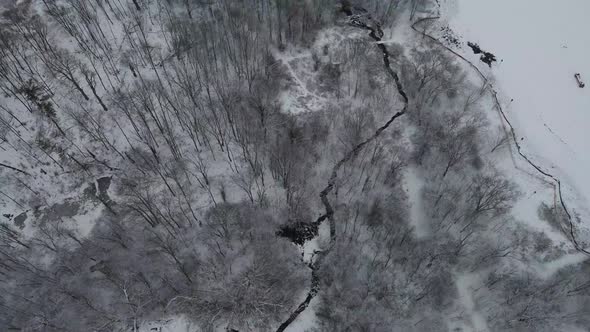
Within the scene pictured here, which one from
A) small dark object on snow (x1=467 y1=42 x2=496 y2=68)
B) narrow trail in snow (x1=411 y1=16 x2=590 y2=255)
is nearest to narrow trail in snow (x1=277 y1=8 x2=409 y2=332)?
narrow trail in snow (x1=411 y1=16 x2=590 y2=255)

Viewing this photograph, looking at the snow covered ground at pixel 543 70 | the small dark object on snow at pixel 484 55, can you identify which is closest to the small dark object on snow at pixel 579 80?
the snow covered ground at pixel 543 70

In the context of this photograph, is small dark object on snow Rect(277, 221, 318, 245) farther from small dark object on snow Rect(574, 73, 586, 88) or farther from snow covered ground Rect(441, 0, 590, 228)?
small dark object on snow Rect(574, 73, 586, 88)

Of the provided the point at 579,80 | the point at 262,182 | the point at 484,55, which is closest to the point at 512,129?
the point at 484,55

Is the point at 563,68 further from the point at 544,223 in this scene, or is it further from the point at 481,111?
the point at 544,223

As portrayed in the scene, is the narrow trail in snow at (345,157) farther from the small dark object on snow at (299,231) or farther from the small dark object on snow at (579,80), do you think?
the small dark object on snow at (579,80)

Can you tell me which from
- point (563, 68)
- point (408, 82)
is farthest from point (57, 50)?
point (563, 68)

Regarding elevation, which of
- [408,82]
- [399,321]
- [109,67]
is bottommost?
[399,321]
